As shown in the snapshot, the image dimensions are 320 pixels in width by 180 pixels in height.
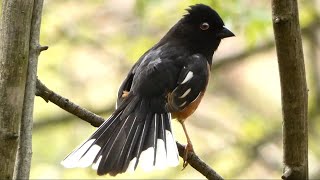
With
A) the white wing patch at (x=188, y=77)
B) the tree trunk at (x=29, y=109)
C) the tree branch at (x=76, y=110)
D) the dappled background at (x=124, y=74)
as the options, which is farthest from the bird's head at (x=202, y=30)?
the tree trunk at (x=29, y=109)

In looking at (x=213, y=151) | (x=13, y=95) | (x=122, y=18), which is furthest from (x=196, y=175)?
(x=13, y=95)

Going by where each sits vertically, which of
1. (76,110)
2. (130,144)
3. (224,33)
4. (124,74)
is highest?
(224,33)

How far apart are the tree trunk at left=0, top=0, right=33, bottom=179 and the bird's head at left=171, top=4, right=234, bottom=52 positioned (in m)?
2.67

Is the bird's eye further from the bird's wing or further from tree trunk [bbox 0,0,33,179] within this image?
tree trunk [bbox 0,0,33,179]

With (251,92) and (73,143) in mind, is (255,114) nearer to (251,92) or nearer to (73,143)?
(251,92)

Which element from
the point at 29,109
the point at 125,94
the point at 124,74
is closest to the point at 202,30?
the point at 125,94

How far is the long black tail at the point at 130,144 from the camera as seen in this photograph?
3.24 meters

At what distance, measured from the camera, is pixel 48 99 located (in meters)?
3.04

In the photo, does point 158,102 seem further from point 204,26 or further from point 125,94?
point 204,26

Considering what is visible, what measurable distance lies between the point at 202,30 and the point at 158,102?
3.36 ft

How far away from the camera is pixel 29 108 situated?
7.88 ft

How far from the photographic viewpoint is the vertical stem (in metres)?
2.38

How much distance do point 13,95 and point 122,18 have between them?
517cm

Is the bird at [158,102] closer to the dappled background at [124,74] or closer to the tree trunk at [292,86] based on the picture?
the dappled background at [124,74]
